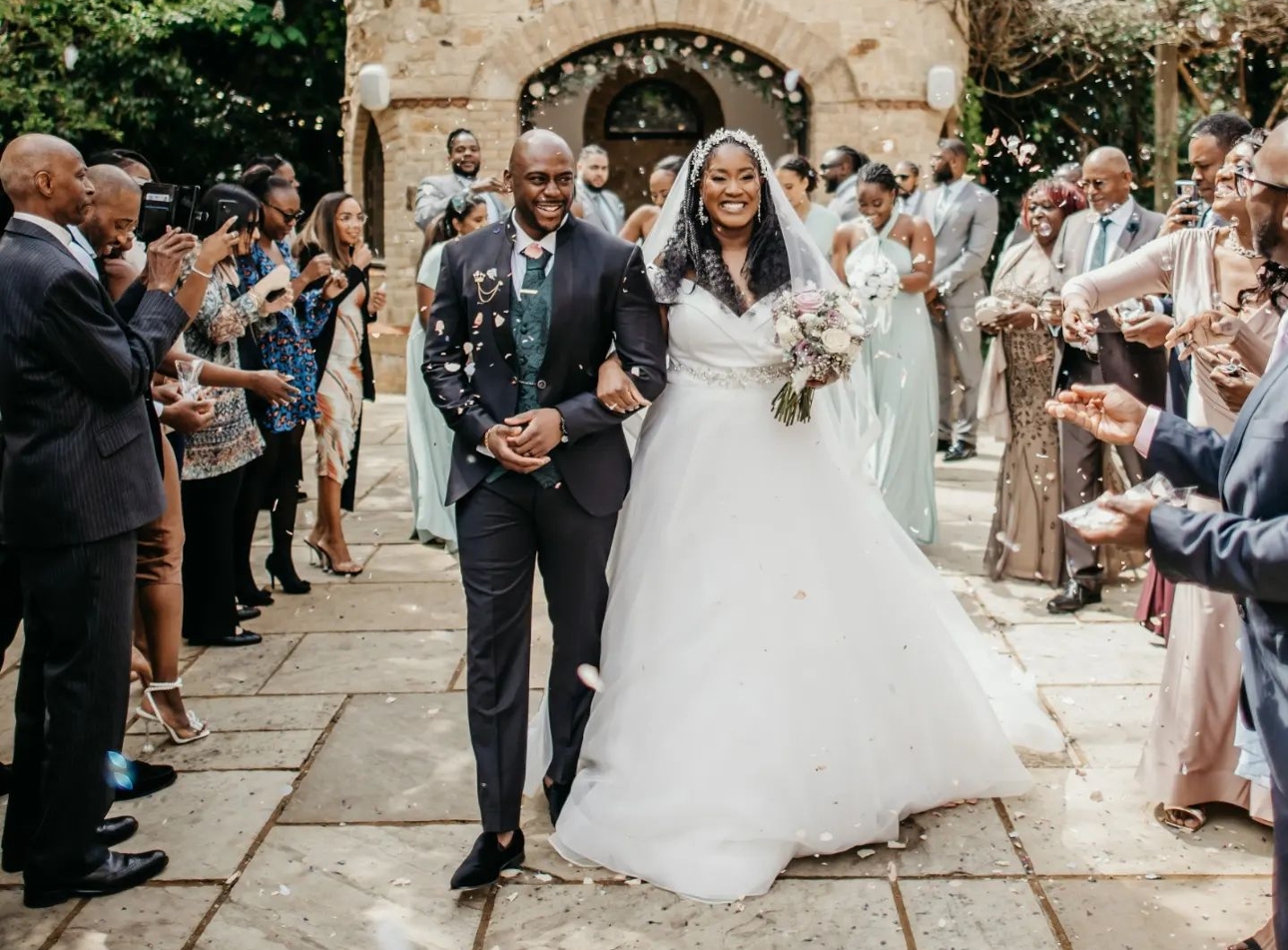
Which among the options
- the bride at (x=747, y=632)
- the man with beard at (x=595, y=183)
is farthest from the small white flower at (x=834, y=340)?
the man with beard at (x=595, y=183)

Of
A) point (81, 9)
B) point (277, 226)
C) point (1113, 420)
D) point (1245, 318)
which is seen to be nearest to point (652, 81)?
point (81, 9)

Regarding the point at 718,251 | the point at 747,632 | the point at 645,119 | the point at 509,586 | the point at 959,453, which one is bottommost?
the point at 959,453

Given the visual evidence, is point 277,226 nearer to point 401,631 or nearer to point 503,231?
point 401,631

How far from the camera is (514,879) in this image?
3904 mm

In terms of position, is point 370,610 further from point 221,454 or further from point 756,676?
point 756,676

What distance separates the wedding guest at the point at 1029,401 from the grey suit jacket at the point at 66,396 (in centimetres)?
428

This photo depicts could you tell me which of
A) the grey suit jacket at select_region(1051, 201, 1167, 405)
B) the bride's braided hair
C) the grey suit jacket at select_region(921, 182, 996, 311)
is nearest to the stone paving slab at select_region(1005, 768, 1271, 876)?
the bride's braided hair

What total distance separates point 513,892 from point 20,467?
1.78m

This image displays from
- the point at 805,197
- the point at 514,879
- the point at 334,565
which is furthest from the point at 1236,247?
the point at 334,565

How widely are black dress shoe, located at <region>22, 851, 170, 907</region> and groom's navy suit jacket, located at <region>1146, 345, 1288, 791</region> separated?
9.57 ft

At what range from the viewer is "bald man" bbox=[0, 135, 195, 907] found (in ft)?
11.9

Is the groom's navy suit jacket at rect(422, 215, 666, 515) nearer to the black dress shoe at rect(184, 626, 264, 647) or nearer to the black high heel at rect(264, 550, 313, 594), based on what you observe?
the black dress shoe at rect(184, 626, 264, 647)

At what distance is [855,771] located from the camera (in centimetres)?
401

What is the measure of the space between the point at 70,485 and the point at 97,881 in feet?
3.64
